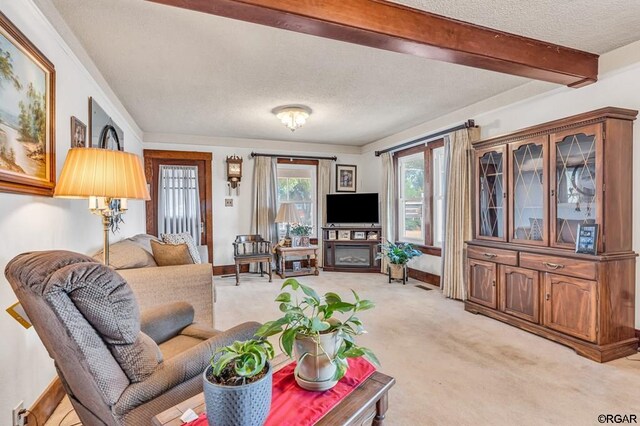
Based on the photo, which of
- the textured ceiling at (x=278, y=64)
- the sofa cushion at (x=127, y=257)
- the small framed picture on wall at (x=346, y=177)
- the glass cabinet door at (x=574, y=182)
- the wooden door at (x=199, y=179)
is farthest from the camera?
the small framed picture on wall at (x=346, y=177)

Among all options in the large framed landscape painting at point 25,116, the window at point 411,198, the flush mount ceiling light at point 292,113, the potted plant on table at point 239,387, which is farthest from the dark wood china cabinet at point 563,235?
the large framed landscape painting at point 25,116

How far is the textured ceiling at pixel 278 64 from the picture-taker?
2.27 m

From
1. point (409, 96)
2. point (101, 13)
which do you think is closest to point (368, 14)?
point (101, 13)

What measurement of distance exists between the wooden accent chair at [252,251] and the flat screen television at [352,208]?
136 centimetres

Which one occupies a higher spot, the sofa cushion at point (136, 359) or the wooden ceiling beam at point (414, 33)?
the wooden ceiling beam at point (414, 33)

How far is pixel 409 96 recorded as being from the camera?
3.94 metres

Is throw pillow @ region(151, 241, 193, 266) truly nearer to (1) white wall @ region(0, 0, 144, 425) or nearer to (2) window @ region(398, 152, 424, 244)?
(1) white wall @ region(0, 0, 144, 425)

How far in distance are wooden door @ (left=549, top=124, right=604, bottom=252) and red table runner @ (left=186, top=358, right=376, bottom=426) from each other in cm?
246

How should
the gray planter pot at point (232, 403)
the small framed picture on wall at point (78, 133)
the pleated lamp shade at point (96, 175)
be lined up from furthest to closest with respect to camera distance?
the small framed picture on wall at point (78, 133), the pleated lamp shade at point (96, 175), the gray planter pot at point (232, 403)

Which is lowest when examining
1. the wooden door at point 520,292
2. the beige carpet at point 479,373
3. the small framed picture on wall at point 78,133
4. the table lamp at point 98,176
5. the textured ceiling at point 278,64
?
the beige carpet at point 479,373

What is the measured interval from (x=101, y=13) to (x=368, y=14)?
1.73 meters

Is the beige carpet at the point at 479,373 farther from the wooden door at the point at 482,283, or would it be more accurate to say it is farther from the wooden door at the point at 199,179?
the wooden door at the point at 199,179

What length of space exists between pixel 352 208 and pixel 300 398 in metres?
5.31

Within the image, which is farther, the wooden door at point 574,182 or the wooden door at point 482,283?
the wooden door at point 482,283
